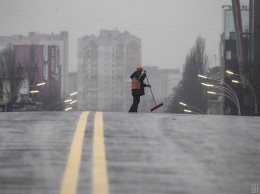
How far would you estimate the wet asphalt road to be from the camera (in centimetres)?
672

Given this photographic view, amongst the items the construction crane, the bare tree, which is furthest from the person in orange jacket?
the bare tree

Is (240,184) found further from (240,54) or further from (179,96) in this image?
(179,96)

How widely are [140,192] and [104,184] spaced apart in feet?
1.39

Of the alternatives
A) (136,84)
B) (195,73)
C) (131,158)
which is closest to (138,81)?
(136,84)

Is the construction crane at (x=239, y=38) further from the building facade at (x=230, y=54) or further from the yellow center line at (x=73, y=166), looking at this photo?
the yellow center line at (x=73, y=166)

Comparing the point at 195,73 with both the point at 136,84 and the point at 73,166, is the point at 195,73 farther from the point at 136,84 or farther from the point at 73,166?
the point at 73,166

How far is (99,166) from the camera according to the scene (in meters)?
7.64

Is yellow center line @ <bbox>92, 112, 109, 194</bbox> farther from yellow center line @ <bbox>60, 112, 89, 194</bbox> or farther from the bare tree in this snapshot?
the bare tree

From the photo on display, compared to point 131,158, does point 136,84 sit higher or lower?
higher

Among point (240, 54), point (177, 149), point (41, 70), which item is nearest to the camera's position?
point (177, 149)

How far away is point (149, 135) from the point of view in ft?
35.6

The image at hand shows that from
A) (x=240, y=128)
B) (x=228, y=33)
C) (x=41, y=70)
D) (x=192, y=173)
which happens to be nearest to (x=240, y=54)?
(x=228, y=33)

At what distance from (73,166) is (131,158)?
96cm

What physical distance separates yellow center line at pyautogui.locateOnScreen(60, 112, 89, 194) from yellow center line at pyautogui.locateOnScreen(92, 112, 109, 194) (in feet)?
0.59
